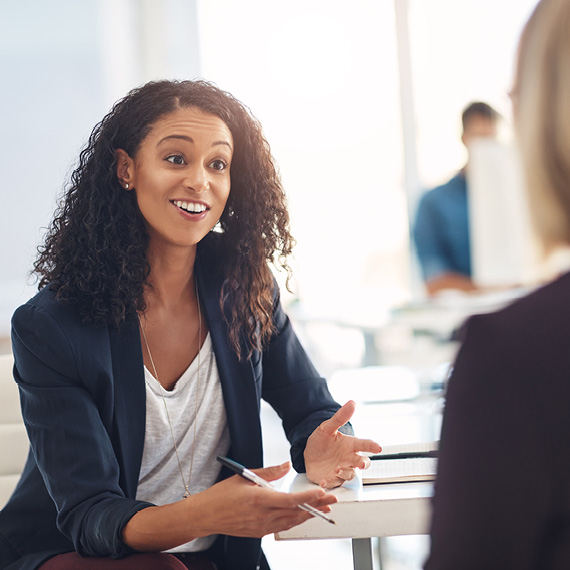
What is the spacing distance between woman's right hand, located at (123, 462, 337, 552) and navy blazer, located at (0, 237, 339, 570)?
4cm

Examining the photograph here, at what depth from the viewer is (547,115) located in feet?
1.77

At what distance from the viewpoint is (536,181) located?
552mm

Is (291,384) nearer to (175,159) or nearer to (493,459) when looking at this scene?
(175,159)

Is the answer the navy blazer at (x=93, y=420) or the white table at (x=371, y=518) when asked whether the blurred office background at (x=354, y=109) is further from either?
the white table at (x=371, y=518)

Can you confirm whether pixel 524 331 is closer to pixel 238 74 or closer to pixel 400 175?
pixel 238 74

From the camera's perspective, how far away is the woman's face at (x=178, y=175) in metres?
1.38

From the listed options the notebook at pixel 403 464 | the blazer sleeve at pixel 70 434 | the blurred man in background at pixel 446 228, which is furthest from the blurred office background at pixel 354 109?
the blazer sleeve at pixel 70 434

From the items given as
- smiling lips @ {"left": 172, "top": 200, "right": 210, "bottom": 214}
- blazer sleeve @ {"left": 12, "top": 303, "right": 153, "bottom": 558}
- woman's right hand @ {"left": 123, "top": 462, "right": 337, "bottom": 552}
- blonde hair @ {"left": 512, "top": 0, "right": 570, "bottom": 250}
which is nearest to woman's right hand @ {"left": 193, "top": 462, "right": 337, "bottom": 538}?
woman's right hand @ {"left": 123, "top": 462, "right": 337, "bottom": 552}

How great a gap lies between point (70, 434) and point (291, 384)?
478 mm

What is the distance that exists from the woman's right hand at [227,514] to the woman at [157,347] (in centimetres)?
1

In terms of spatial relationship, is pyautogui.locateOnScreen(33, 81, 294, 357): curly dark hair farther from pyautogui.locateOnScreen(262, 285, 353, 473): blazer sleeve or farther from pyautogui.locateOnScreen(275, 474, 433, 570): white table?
pyautogui.locateOnScreen(275, 474, 433, 570): white table

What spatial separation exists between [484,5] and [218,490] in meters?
4.01

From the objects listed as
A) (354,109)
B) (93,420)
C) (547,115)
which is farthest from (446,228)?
(547,115)

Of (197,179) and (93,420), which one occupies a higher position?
(197,179)
